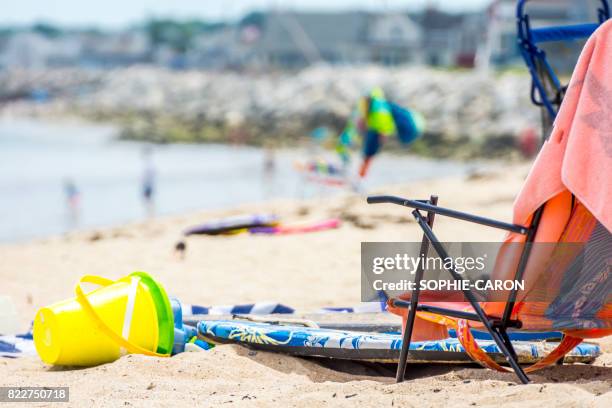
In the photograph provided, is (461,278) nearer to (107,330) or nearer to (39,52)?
(107,330)

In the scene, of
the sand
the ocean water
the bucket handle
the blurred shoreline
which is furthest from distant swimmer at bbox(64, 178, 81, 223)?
the blurred shoreline

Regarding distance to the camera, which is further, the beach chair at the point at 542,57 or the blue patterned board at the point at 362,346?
the beach chair at the point at 542,57

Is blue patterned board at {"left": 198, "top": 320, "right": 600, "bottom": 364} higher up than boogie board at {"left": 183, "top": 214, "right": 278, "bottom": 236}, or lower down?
higher up

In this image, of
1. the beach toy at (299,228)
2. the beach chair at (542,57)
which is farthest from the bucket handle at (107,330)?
the beach toy at (299,228)

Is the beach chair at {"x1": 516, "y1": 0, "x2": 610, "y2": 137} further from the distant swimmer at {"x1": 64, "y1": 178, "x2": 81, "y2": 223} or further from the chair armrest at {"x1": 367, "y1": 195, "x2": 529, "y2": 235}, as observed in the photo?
the distant swimmer at {"x1": 64, "y1": 178, "x2": 81, "y2": 223}

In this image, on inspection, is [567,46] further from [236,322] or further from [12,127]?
[12,127]

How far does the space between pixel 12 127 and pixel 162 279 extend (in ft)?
183

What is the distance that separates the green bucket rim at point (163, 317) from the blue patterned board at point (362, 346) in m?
0.26

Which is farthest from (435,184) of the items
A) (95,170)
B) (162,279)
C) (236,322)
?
(95,170)

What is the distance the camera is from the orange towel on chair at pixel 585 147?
2.88 meters

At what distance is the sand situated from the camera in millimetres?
3084

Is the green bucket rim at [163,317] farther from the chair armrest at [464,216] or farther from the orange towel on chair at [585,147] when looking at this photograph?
the orange towel on chair at [585,147]

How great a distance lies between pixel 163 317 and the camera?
13.1 feet

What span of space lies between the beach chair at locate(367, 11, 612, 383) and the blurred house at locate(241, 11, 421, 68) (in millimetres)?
68100
